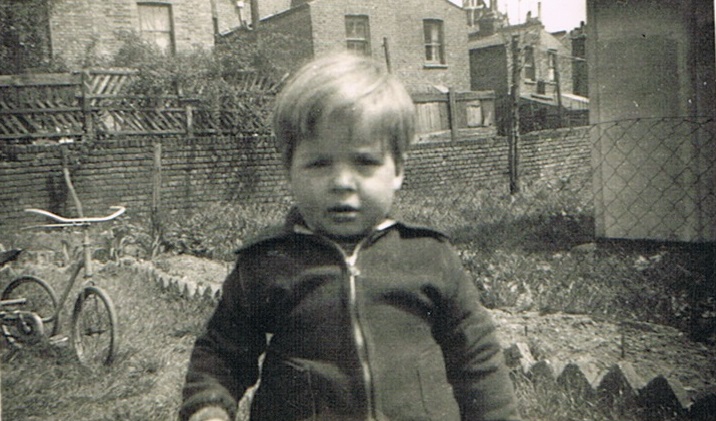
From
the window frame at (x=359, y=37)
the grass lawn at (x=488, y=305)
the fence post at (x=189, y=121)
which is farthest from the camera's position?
the window frame at (x=359, y=37)

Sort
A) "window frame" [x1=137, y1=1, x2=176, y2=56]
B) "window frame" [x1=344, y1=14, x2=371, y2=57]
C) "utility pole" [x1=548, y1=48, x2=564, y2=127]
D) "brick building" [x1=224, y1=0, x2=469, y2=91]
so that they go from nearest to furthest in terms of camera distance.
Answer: "window frame" [x1=137, y1=1, x2=176, y2=56], "brick building" [x1=224, y1=0, x2=469, y2=91], "window frame" [x1=344, y1=14, x2=371, y2=57], "utility pole" [x1=548, y1=48, x2=564, y2=127]

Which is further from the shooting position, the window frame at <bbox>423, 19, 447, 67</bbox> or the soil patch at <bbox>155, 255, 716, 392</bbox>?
the window frame at <bbox>423, 19, 447, 67</bbox>

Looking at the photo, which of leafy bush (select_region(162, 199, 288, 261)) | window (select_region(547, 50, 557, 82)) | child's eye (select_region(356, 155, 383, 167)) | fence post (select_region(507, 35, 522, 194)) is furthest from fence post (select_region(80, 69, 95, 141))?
window (select_region(547, 50, 557, 82))

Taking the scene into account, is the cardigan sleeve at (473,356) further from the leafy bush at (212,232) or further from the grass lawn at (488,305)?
the leafy bush at (212,232)

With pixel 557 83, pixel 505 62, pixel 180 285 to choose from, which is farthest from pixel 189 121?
pixel 505 62

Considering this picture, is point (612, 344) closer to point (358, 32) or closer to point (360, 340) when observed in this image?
point (360, 340)

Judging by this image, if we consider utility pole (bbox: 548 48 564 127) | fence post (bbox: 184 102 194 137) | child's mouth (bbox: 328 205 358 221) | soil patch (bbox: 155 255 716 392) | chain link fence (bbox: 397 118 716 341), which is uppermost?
utility pole (bbox: 548 48 564 127)

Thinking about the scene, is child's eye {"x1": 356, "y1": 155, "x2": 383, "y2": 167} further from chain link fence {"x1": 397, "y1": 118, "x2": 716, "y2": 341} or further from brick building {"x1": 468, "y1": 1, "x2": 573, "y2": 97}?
brick building {"x1": 468, "y1": 1, "x2": 573, "y2": 97}

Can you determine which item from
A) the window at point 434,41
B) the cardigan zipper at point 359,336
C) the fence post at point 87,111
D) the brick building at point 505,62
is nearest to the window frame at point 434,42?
the window at point 434,41
